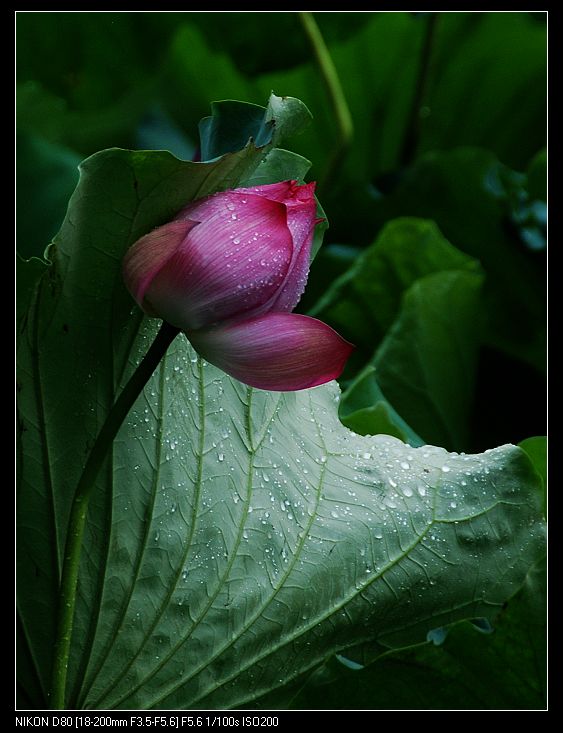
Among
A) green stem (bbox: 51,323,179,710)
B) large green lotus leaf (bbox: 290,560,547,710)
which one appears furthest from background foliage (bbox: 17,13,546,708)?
green stem (bbox: 51,323,179,710)

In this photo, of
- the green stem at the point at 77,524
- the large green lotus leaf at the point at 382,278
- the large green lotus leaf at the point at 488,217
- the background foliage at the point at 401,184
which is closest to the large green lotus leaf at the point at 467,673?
the background foliage at the point at 401,184

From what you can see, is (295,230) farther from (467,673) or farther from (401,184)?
(401,184)

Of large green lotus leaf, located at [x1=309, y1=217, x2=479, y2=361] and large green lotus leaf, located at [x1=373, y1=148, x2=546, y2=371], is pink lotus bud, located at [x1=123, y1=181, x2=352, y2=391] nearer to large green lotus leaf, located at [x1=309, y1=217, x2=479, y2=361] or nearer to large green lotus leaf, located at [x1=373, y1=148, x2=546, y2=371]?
large green lotus leaf, located at [x1=309, y1=217, x2=479, y2=361]

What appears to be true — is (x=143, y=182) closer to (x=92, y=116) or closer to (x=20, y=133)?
(x=20, y=133)

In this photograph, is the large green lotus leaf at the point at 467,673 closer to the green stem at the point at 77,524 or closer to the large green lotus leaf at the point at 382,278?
the green stem at the point at 77,524

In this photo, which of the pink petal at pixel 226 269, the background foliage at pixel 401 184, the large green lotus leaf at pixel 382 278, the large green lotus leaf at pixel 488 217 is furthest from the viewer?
the large green lotus leaf at pixel 488 217
